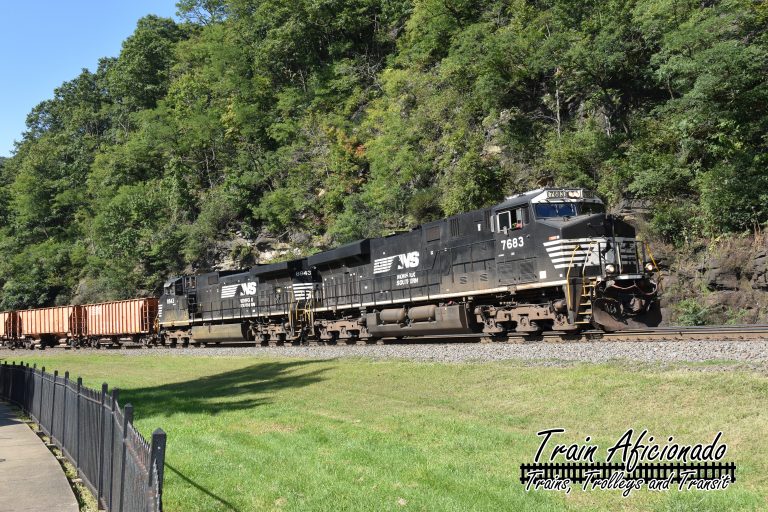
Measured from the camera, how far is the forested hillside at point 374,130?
78.1 ft

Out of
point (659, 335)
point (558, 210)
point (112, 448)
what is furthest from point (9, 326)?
point (112, 448)

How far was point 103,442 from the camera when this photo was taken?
6.62 m

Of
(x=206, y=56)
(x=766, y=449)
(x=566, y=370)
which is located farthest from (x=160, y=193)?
(x=766, y=449)

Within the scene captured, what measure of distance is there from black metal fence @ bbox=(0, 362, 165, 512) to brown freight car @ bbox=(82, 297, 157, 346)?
2593 cm

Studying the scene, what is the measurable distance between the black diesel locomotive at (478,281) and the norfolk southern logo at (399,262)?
4 centimetres

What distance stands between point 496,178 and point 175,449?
2495 centimetres

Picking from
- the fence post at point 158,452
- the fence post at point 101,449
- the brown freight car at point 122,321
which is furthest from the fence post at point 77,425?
the brown freight car at point 122,321

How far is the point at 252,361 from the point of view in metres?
21.0

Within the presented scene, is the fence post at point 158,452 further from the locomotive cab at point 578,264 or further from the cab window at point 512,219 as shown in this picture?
the cab window at point 512,219

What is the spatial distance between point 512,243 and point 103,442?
13786 mm

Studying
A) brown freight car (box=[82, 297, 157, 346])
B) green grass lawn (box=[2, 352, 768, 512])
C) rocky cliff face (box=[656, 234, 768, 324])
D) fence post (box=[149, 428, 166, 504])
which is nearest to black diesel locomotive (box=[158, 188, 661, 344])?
rocky cliff face (box=[656, 234, 768, 324])

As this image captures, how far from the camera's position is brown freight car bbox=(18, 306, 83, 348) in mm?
42344

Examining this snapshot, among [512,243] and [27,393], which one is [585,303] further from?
[27,393]

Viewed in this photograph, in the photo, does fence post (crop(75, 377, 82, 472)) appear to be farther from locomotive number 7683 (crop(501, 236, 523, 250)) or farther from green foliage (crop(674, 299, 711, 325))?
green foliage (crop(674, 299, 711, 325))
